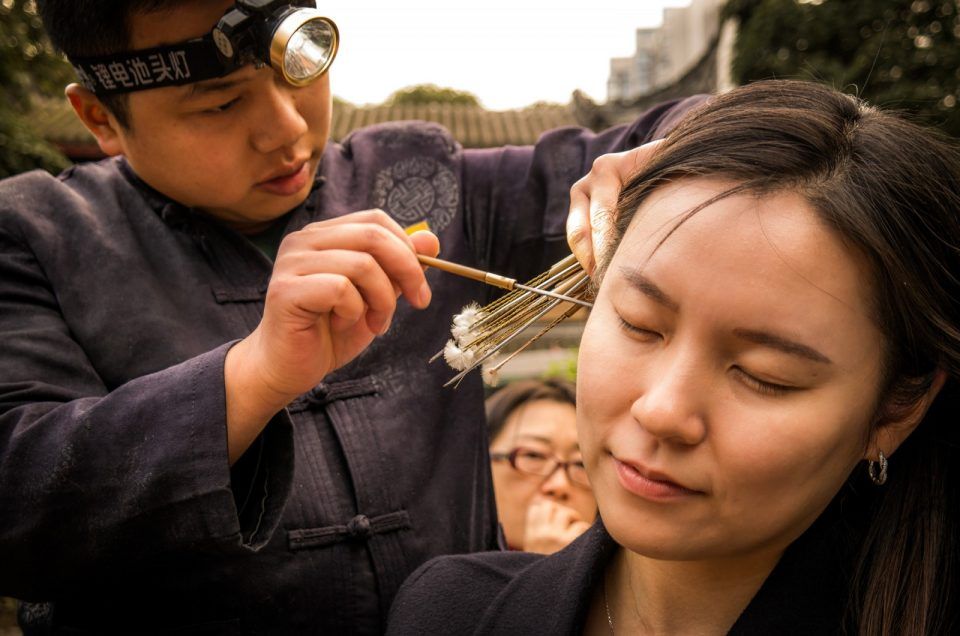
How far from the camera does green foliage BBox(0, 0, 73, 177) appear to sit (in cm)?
618

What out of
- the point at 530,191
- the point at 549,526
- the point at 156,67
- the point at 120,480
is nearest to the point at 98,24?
the point at 156,67

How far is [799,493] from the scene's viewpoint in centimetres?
136

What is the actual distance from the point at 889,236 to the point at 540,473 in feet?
7.21

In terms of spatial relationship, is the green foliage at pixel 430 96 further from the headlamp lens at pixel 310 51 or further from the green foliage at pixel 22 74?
A: the headlamp lens at pixel 310 51

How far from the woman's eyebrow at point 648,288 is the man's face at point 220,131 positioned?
83 cm

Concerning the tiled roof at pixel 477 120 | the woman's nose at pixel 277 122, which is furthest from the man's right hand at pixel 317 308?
the tiled roof at pixel 477 120

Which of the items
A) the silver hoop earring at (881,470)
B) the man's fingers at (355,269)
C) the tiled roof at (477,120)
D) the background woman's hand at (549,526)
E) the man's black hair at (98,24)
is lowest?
the tiled roof at (477,120)

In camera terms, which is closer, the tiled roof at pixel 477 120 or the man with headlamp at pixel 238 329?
the man with headlamp at pixel 238 329

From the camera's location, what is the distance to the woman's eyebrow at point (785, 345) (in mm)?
1295

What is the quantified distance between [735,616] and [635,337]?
1.82 feet

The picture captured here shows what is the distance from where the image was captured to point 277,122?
1874mm

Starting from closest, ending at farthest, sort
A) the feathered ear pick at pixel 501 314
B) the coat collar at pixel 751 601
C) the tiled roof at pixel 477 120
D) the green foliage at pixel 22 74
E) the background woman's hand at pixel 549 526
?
the coat collar at pixel 751 601
the feathered ear pick at pixel 501 314
the background woman's hand at pixel 549 526
the green foliage at pixel 22 74
the tiled roof at pixel 477 120

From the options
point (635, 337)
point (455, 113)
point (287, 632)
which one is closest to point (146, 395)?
point (287, 632)

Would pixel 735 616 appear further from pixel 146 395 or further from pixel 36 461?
pixel 36 461
